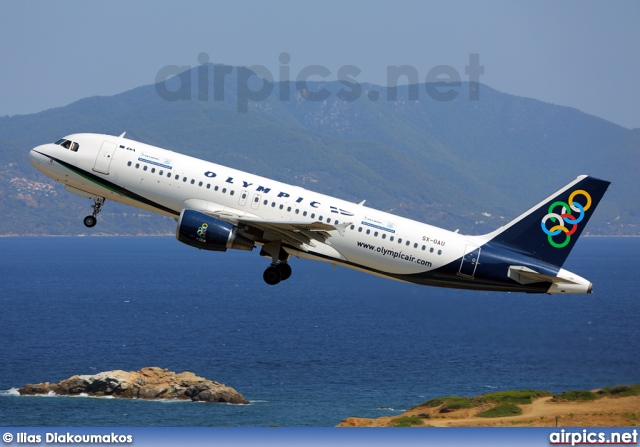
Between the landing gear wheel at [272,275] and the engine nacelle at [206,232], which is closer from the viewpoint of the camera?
the engine nacelle at [206,232]

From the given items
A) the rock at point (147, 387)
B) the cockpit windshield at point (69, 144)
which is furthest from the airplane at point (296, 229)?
the rock at point (147, 387)

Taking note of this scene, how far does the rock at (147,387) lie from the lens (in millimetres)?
132875

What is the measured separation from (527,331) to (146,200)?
2899 cm

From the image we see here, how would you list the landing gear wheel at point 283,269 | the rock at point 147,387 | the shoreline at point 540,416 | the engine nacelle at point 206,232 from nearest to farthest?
the engine nacelle at point 206,232 < the landing gear wheel at point 283,269 < the shoreline at point 540,416 < the rock at point 147,387

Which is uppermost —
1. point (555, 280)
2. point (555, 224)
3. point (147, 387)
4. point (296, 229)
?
point (555, 224)

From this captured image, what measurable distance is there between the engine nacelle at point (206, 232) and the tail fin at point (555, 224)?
15.8 metres

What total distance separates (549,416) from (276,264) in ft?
203

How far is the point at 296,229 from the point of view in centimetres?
5266

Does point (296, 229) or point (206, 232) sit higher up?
point (296, 229)

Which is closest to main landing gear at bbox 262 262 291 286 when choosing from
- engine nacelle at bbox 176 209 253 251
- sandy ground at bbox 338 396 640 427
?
engine nacelle at bbox 176 209 253 251

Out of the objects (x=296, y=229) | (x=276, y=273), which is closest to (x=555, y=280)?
(x=296, y=229)

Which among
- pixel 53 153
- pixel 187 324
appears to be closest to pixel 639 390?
pixel 53 153

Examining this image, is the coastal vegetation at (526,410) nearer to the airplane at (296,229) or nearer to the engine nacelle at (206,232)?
the airplane at (296,229)

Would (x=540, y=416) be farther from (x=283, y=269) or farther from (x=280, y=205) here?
(x=280, y=205)
